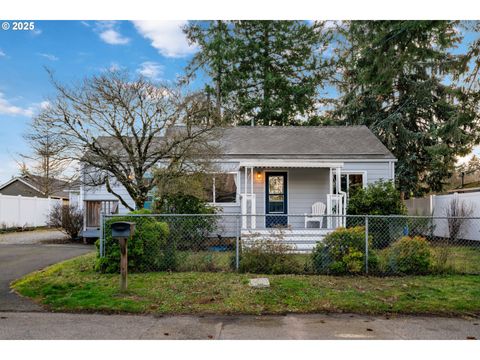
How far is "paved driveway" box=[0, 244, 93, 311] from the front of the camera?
5.85 meters

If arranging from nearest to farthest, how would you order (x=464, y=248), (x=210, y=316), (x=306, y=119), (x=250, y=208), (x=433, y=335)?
(x=433, y=335)
(x=210, y=316)
(x=464, y=248)
(x=250, y=208)
(x=306, y=119)

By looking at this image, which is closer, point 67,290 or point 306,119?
point 67,290

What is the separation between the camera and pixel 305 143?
48.2 feet

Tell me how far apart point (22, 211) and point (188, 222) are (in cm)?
1546

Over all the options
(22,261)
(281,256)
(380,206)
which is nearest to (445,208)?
(380,206)

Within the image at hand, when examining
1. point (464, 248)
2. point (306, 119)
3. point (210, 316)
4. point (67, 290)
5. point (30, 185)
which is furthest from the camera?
point (30, 185)

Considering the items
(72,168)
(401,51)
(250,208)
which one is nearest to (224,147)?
(250,208)

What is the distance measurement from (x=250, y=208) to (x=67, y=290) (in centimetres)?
729

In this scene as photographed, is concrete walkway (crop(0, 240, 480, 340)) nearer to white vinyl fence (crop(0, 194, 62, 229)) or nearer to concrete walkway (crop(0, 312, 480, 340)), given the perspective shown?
concrete walkway (crop(0, 312, 480, 340))

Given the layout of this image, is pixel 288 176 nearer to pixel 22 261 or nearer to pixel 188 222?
pixel 188 222

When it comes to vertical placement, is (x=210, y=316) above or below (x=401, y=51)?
below

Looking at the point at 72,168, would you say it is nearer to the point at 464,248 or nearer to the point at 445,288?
the point at 445,288

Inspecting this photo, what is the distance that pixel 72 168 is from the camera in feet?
32.8

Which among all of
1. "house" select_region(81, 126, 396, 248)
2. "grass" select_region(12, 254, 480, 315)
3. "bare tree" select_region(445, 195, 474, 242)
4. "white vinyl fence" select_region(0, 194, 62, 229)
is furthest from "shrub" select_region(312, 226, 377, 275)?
"white vinyl fence" select_region(0, 194, 62, 229)
